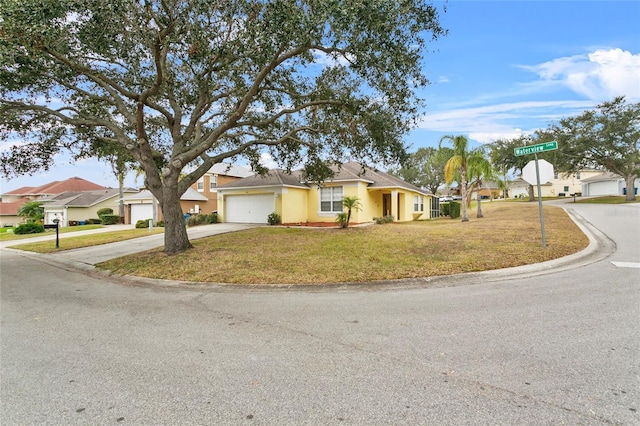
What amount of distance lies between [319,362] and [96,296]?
18.0 ft

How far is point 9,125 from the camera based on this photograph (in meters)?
10.7

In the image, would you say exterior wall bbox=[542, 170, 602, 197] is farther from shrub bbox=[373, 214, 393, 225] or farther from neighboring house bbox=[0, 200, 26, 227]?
neighboring house bbox=[0, 200, 26, 227]

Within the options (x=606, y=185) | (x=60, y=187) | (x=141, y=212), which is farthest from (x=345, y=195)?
(x=60, y=187)

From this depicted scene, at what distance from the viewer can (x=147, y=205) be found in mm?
30141

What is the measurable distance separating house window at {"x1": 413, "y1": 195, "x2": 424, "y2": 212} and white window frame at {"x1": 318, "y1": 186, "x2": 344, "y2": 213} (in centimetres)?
799

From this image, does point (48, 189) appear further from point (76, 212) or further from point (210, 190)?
point (210, 190)

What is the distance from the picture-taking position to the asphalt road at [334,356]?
8.81ft

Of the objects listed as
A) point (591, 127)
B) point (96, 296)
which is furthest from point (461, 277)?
point (591, 127)

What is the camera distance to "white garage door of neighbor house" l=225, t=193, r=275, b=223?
859 inches

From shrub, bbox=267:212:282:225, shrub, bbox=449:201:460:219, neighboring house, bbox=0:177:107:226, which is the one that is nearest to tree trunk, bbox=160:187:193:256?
shrub, bbox=267:212:282:225

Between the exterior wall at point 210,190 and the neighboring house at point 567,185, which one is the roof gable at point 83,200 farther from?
the neighboring house at point 567,185

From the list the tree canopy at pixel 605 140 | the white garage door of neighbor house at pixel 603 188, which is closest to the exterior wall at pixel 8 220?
the tree canopy at pixel 605 140

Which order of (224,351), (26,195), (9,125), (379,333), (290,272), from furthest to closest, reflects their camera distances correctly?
(26,195), (9,125), (290,272), (379,333), (224,351)

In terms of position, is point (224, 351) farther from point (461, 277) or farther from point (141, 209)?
point (141, 209)
